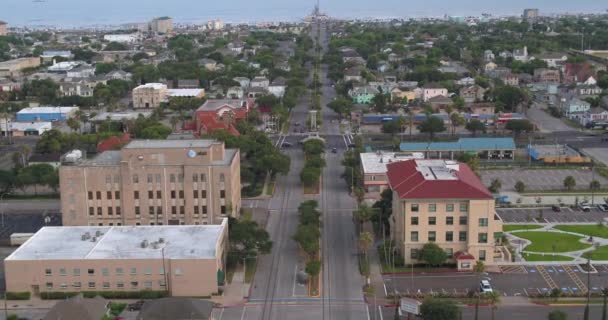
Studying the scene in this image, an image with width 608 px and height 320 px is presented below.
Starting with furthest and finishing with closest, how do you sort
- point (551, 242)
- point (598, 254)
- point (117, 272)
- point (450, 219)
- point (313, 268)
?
point (551, 242), point (598, 254), point (450, 219), point (313, 268), point (117, 272)

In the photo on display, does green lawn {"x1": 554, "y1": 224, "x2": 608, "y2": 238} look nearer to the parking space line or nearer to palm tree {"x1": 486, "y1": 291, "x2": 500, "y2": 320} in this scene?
the parking space line

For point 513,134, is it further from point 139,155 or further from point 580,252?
point 139,155

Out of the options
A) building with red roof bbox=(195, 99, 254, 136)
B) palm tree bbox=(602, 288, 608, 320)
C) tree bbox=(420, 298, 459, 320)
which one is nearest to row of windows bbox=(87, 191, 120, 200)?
tree bbox=(420, 298, 459, 320)

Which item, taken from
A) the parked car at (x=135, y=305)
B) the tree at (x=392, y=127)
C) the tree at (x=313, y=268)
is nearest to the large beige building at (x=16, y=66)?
the tree at (x=392, y=127)

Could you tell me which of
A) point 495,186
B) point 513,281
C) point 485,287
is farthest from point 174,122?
point 485,287

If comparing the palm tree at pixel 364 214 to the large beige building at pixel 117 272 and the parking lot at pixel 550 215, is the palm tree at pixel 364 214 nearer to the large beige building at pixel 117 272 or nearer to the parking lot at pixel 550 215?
the parking lot at pixel 550 215

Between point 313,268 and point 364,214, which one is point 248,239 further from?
point 364,214
